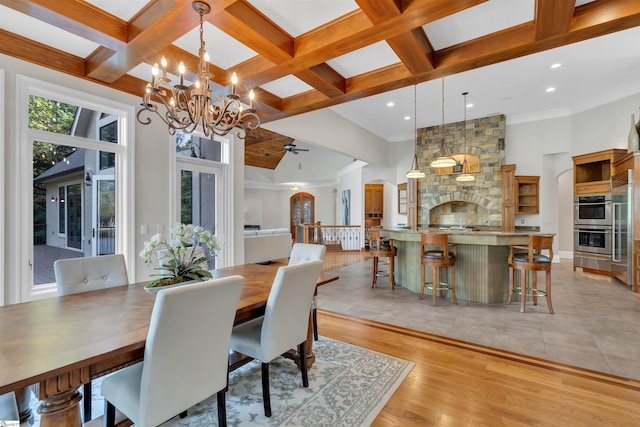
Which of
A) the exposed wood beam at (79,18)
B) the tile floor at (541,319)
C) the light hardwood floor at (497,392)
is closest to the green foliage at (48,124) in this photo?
the exposed wood beam at (79,18)

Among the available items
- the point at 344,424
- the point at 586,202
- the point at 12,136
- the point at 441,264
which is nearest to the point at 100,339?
the point at 344,424

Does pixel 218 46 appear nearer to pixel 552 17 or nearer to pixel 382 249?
pixel 552 17

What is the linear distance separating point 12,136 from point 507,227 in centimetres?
912

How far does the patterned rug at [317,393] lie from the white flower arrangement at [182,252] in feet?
2.87

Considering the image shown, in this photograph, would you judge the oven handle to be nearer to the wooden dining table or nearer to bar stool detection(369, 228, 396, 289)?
bar stool detection(369, 228, 396, 289)

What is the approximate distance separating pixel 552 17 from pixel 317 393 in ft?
11.4

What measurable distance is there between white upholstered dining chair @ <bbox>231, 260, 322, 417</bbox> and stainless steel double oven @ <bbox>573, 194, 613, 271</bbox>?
6642 millimetres

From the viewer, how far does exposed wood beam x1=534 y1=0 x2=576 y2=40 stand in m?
2.21

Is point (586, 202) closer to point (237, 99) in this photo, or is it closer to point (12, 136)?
point (237, 99)

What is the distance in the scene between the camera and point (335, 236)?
1044 centimetres

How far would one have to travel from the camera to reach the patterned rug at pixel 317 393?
1847mm

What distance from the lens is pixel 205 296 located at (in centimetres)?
134

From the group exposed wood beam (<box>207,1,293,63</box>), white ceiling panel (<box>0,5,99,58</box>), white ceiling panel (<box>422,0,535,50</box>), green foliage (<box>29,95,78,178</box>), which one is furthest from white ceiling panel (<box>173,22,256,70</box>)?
white ceiling panel (<box>422,0,535,50</box>)

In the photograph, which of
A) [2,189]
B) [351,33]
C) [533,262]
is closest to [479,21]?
[351,33]
